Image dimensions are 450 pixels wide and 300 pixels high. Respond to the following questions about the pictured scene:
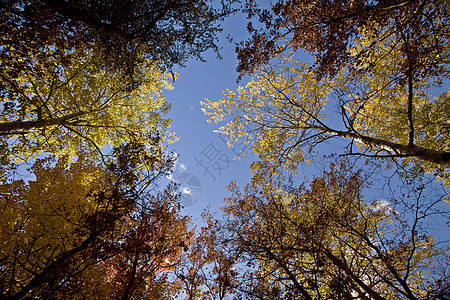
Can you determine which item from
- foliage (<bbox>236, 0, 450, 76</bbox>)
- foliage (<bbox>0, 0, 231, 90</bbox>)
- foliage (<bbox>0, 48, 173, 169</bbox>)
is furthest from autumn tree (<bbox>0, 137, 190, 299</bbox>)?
foliage (<bbox>236, 0, 450, 76</bbox>)

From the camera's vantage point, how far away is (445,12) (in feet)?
13.1

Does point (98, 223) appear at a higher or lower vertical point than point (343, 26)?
lower

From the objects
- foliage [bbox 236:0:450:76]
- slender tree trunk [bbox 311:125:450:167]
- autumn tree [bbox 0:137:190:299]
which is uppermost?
foliage [bbox 236:0:450:76]

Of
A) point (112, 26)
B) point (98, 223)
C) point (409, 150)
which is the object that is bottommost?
point (98, 223)

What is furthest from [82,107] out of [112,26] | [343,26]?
[343,26]

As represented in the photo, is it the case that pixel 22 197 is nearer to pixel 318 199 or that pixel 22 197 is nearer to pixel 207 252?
pixel 207 252

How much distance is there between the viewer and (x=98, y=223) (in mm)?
4867

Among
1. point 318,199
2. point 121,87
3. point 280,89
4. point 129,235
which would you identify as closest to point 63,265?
point 129,235

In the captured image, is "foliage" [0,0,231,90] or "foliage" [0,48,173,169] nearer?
"foliage" [0,0,231,90]

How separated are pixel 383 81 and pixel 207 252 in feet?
31.5

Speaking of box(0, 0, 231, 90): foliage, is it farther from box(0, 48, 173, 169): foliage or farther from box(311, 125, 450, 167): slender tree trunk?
box(311, 125, 450, 167): slender tree trunk

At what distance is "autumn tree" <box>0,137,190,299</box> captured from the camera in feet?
16.7

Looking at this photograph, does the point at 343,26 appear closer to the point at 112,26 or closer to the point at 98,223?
the point at 112,26

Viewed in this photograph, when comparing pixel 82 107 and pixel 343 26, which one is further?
pixel 82 107
